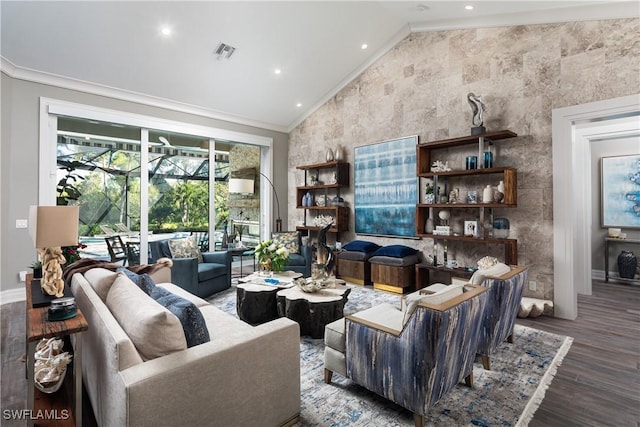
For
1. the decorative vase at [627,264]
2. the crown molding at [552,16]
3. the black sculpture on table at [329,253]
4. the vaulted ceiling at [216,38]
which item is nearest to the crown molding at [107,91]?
the vaulted ceiling at [216,38]

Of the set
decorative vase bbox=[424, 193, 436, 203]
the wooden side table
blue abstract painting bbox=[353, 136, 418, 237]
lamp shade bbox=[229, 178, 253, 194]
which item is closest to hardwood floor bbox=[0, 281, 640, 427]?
the wooden side table

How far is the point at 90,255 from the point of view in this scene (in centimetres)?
490

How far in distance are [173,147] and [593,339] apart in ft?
21.4

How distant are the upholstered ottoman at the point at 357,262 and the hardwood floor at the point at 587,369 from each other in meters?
2.31

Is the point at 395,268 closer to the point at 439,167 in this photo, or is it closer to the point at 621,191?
the point at 439,167

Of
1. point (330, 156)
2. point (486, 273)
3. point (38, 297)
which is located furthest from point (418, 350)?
point (330, 156)

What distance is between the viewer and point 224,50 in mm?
4645

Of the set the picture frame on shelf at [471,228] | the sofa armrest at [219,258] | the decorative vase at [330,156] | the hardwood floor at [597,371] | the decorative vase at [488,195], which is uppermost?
the decorative vase at [330,156]

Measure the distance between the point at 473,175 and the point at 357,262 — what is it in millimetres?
2273

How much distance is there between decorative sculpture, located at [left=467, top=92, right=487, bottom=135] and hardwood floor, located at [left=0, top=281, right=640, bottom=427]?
2417 mm

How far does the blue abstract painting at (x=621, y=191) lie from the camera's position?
5113mm

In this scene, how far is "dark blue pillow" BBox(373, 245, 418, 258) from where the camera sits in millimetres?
4859

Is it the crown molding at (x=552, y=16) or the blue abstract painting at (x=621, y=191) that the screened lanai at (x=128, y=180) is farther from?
the blue abstract painting at (x=621, y=191)

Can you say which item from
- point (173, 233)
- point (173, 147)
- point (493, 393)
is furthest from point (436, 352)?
point (173, 147)
